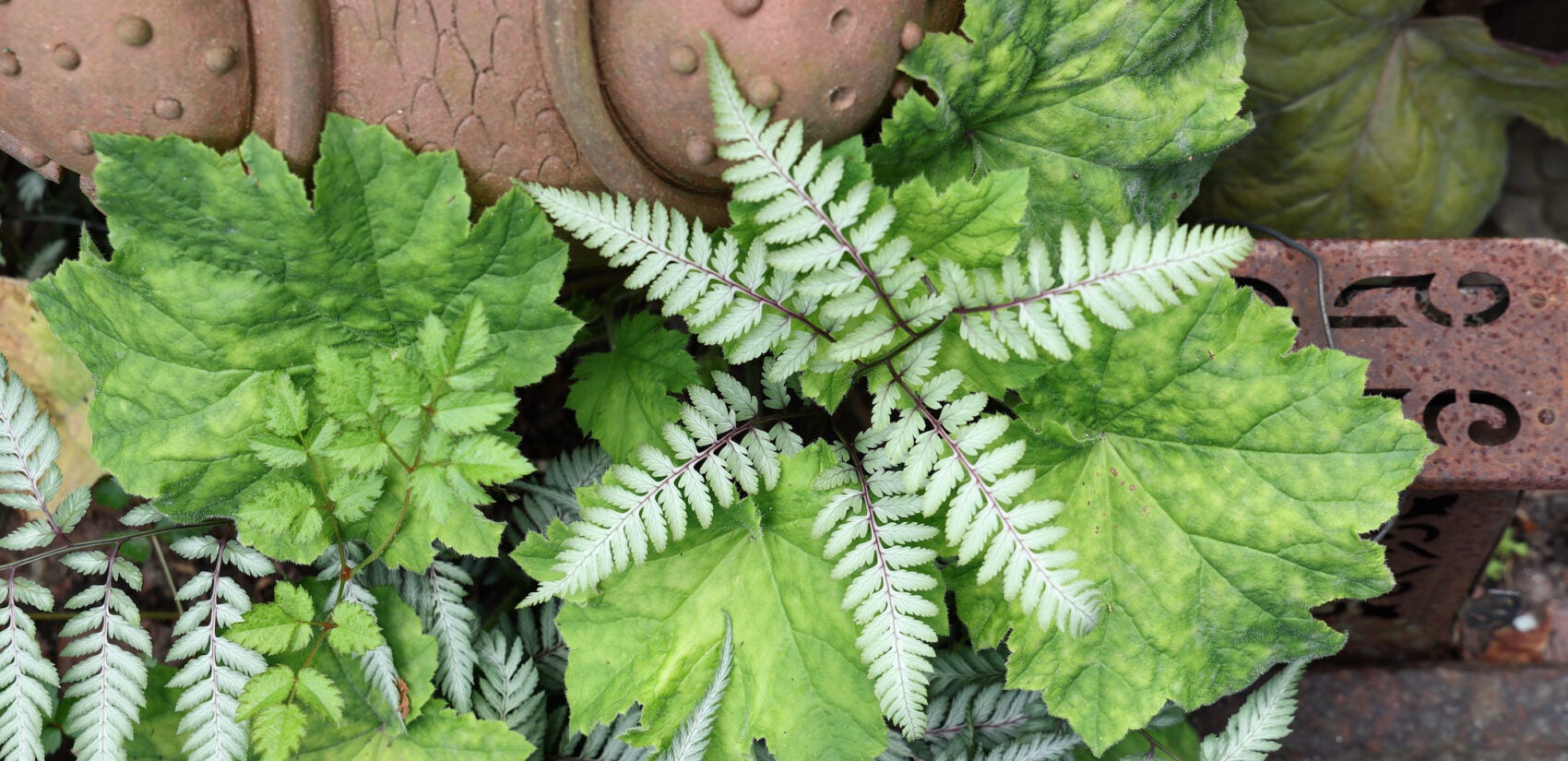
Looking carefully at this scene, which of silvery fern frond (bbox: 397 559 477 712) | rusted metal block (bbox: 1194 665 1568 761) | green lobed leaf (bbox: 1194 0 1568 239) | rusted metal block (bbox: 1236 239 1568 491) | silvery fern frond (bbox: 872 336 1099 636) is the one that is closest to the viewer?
silvery fern frond (bbox: 872 336 1099 636)

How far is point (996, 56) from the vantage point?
1233mm

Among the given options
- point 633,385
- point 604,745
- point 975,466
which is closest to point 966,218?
point 975,466

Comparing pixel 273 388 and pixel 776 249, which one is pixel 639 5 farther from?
pixel 273 388

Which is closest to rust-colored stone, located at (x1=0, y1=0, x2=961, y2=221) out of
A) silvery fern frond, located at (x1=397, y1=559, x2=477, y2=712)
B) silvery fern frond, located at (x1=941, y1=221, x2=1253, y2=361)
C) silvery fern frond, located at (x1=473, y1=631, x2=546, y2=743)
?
silvery fern frond, located at (x1=941, y1=221, x2=1253, y2=361)

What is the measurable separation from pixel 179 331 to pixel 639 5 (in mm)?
730

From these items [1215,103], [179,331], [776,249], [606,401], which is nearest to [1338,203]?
[1215,103]

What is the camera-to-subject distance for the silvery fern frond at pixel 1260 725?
1486 mm

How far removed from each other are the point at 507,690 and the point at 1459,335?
157 cm

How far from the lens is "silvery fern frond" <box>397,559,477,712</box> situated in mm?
1554

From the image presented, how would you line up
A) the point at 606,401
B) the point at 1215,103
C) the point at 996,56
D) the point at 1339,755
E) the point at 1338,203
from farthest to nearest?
the point at 1339,755, the point at 1338,203, the point at 606,401, the point at 1215,103, the point at 996,56

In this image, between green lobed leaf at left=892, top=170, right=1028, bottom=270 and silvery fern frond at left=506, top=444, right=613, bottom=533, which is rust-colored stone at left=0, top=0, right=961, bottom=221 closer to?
green lobed leaf at left=892, top=170, right=1028, bottom=270

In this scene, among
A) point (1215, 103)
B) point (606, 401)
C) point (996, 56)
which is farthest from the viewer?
point (606, 401)

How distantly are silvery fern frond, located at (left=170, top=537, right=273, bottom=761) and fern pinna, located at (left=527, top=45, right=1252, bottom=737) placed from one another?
0.49 metres

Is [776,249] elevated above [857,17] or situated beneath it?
situated beneath
